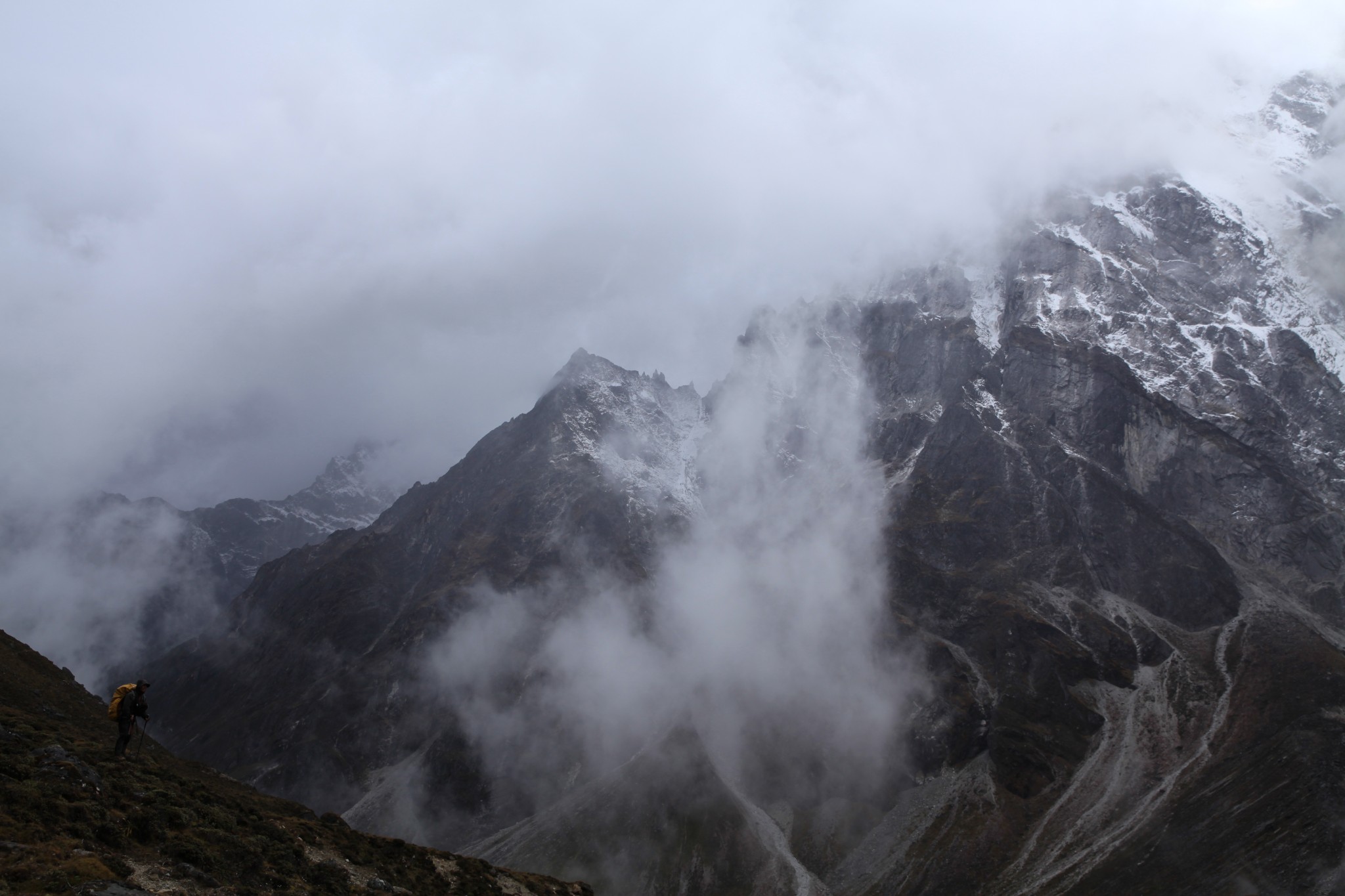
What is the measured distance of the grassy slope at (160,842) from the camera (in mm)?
37406

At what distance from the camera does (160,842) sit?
44.4m

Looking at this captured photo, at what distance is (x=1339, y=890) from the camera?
441 ft

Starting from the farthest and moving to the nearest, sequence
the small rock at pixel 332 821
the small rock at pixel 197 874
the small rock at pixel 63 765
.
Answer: the small rock at pixel 332 821
the small rock at pixel 63 765
the small rock at pixel 197 874

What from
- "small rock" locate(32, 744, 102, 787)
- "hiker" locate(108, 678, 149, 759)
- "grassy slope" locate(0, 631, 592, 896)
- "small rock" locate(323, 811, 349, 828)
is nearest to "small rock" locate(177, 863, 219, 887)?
"grassy slope" locate(0, 631, 592, 896)

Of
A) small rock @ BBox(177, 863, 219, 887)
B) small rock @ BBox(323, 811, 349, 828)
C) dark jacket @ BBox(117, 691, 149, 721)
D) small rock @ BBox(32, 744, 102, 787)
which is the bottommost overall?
small rock @ BBox(177, 863, 219, 887)

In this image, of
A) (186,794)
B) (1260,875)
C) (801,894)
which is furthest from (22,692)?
(1260,875)

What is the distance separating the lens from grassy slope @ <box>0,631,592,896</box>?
1473 inches

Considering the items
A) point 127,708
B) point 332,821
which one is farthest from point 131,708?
point 332,821

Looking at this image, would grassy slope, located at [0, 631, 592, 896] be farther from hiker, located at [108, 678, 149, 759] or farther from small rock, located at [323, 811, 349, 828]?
hiker, located at [108, 678, 149, 759]

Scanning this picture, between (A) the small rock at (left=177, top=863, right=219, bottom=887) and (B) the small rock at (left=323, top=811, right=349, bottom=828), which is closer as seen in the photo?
(A) the small rock at (left=177, top=863, right=219, bottom=887)

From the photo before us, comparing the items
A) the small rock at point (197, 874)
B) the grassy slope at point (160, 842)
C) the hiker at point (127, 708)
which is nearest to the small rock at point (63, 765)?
the grassy slope at point (160, 842)

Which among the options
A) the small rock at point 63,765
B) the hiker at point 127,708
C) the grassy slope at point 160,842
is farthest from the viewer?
the hiker at point 127,708

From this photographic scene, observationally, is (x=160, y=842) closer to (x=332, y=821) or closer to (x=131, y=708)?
(x=131, y=708)

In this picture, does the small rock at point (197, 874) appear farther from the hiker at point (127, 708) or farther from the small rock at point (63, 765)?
the hiker at point (127, 708)
